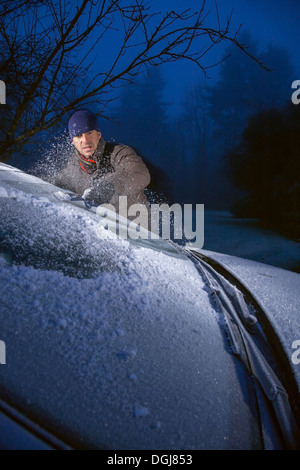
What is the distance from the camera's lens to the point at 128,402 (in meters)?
0.63

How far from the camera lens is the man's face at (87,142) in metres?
3.16

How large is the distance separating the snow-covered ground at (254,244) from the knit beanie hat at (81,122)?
12.3 ft

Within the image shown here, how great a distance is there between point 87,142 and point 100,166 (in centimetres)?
32

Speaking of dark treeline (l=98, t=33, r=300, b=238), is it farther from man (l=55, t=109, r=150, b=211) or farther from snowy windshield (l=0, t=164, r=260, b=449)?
snowy windshield (l=0, t=164, r=260, b=449)

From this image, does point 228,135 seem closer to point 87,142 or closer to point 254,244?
point 254,244

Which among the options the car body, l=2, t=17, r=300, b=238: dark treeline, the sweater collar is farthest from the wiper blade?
l=2, t=17, r=300, b=238: dark treeline

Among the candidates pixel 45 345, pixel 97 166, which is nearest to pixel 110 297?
pixel 45 345

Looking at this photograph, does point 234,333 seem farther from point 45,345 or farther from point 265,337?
point 45,345

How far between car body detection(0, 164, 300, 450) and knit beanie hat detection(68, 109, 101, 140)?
6.57ft

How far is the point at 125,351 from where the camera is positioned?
0.73 m

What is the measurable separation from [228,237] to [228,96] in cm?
2917

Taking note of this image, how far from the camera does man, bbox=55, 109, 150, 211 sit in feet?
9.78

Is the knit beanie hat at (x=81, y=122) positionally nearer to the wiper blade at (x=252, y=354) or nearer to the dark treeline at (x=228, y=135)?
the wiper blade at (x=252, y=354)

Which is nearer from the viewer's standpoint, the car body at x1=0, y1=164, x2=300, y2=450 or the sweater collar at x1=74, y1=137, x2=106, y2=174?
the car body at x1=0, y1=164, x2=300, y2=450
